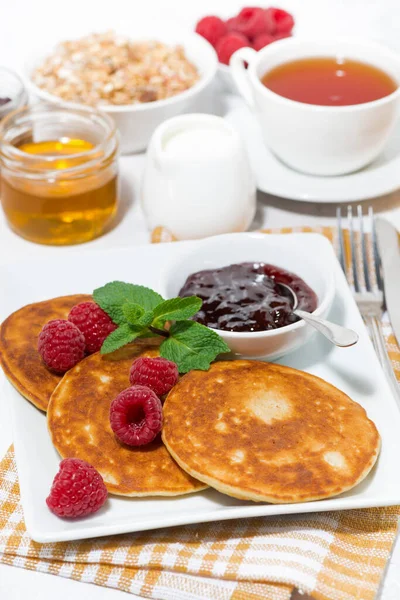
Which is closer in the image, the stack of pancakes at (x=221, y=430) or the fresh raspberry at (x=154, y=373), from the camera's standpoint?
the stack of pancakes at (x=221, y=430)

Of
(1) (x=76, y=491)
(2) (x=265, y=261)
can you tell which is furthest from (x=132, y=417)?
(2) (x=265, y=261)

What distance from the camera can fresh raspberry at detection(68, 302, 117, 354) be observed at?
1.69 m

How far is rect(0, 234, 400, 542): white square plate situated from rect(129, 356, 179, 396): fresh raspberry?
0.21 meters

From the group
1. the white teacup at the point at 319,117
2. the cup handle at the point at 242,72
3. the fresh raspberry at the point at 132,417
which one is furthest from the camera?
the cup handle at the point at 242,72

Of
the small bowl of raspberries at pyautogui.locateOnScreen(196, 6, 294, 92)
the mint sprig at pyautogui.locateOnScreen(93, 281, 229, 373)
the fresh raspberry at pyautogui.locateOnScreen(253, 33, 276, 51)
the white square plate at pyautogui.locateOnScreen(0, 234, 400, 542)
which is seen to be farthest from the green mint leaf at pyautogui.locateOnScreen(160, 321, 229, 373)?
the fresh raspberry at pyautogui.locateOnScreen(253, 33, 276, 51)

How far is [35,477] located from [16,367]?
273mm

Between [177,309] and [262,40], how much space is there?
154cm

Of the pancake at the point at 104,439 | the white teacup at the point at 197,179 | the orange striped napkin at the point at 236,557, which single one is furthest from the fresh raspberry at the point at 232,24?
the orange striped napkin at the point at 236,557

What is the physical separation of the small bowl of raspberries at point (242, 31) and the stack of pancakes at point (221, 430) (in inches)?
59.2

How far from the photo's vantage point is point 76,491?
1323 millimetres

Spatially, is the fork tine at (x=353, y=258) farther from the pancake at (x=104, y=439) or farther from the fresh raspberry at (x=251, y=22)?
the fresh raspberry at (x=251, y=22)

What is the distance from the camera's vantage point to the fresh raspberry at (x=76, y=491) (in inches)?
52.2

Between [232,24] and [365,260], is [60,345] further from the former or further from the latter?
[232,24]

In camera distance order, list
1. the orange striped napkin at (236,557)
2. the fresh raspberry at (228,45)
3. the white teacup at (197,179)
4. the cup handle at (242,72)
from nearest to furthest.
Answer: the orange striped napkin at (236,557), the white teacup at (197,179), the cup handle at (242,72), the fresh raspberry at (228,45)
